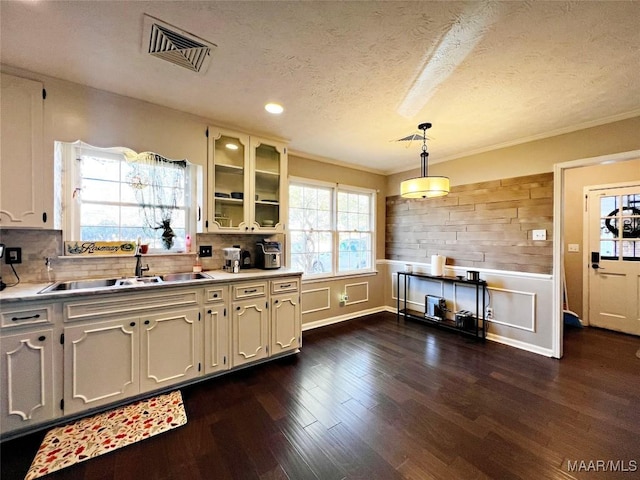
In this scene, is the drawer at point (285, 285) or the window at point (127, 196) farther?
the drawer at point (285, 285)

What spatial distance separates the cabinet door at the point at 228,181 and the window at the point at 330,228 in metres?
0.91

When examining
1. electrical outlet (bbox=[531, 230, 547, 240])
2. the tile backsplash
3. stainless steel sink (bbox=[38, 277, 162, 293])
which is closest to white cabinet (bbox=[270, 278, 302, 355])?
the tile backsplash

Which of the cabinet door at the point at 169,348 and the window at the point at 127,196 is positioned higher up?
the window at the point at 127,196

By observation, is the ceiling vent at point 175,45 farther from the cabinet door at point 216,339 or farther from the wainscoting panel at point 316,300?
the wainscoting panel at point 316,300

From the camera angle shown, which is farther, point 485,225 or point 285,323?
point 485,225

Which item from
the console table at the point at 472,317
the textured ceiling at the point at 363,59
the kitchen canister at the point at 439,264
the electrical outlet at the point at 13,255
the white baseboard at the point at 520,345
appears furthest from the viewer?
the kitchen canister at the point at 439,264

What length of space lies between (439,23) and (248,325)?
274cm

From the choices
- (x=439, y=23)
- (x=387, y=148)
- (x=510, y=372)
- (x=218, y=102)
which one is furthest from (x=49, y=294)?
(x=510, y=372)

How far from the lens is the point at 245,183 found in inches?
119

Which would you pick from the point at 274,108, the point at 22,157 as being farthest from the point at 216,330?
the point at 274,108

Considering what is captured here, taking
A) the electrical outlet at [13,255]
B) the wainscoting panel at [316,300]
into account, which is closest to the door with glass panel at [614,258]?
the wainscoting panel at [316,300]

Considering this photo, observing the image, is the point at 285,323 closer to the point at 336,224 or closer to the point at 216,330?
the point at 216,330

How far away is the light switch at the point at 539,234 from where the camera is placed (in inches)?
124

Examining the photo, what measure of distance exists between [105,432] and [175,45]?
2.59m
